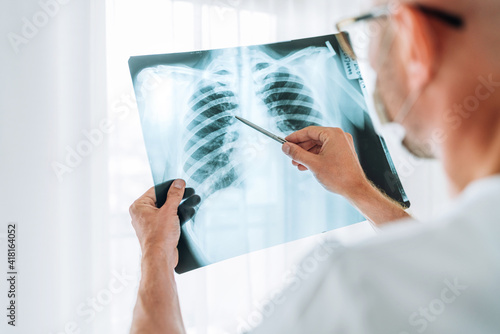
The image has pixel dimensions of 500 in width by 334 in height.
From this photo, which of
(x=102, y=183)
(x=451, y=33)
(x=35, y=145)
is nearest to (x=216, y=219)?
(x=102, y=183)

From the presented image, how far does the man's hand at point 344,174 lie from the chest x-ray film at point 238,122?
0.49 ft

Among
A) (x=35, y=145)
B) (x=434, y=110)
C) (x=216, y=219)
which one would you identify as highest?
(x=434, y=110)

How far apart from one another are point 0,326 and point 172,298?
2.62 feet

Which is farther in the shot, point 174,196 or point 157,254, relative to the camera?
point 174,196

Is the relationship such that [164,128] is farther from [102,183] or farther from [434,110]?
[434,110]

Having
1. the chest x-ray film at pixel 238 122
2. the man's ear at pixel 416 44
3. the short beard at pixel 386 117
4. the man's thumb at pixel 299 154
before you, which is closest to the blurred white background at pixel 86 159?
the chest x-ray film at pixel 238 122

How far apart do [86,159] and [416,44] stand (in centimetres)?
123

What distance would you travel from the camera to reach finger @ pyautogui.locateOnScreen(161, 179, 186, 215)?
97cm

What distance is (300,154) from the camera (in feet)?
3.33

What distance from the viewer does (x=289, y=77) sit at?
132 centimetres

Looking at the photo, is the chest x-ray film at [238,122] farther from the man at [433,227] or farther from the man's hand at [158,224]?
the man at [433,227]

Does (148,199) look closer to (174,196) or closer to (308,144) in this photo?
(174,196)

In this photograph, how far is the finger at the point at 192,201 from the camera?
1050mm

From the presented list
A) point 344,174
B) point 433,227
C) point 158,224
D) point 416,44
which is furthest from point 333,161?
point 433,227
